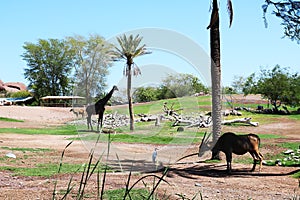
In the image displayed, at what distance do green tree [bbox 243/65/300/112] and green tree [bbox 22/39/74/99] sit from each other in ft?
94.9

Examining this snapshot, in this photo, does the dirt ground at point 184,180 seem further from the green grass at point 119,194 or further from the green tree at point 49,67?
the green tree at point 49,67

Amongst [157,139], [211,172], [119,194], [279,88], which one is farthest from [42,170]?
[279,88]

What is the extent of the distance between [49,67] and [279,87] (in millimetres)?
33998

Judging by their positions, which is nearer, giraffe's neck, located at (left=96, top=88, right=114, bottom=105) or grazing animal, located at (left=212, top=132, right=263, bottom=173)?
grazing animal, located at (left=212, top=132, right=263, bottom=173)

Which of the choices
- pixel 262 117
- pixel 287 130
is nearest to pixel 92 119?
pixel 287 130

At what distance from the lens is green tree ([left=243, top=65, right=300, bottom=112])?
3061 cm

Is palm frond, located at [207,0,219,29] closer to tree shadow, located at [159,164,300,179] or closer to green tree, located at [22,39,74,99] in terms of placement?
tree shadow, located at [159,164,300,179]

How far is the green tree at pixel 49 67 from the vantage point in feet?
178

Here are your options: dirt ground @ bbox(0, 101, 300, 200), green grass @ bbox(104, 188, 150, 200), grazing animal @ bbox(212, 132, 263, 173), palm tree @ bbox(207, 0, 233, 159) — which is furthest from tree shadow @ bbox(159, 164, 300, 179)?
green grass @ bbox(104, 188, 150, 200)

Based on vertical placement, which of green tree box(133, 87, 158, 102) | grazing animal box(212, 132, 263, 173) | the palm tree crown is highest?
the palm tree crown

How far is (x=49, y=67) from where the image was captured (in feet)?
182

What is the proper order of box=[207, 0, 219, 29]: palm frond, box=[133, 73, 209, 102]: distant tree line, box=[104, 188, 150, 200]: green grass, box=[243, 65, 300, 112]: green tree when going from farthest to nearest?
box=[243, 65, 300, 112]: green tree, box=[133, 73, 209, 102]: distant tree line, box=[207, 0, 219, 29]: palm frond, box=[104, 188, 150, 200]: green grass

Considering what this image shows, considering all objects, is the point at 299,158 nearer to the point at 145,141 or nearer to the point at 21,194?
the point at 145,141

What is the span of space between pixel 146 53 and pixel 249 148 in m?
3.32
